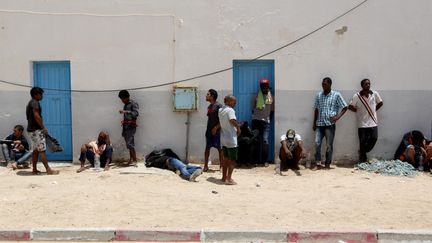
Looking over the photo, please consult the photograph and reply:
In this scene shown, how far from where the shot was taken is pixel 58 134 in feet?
34.7

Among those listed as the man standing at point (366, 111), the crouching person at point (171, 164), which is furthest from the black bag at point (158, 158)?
the man standing at point (366, 111)

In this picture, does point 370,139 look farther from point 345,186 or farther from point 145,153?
point 145,153

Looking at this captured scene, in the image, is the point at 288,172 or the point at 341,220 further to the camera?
the point at 288,172

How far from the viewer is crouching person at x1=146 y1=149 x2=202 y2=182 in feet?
28.9

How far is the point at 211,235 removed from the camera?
5.88m

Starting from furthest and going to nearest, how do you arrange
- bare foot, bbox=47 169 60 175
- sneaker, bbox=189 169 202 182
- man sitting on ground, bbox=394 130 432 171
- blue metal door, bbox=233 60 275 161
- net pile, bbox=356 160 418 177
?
1. blue metal door, bbox=233 60 275 161
2. man sitting on ground, bbox=394 130 432 171
3. net pile, bbox=356 160 418 177
4. bare foot, bbox=47 169 60 175
5. sneaker, bbox=189 169 202 182

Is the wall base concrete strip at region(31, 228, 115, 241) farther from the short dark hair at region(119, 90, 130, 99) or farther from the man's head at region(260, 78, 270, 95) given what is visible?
the man's head at region(260, 78, 270, 95)

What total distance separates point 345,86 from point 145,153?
424cm

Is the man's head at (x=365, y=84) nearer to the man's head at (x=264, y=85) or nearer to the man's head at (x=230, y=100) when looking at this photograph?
the man's head at (x=264, y=85)

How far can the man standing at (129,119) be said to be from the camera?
32.7 feet

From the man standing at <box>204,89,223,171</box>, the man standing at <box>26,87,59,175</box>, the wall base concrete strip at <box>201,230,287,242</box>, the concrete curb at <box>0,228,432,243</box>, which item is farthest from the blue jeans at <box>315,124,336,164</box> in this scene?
the man standing at <box>26,87,59,175</box>

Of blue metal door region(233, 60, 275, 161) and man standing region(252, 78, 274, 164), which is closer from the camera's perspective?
man standing region(252, 78, 274, 164)

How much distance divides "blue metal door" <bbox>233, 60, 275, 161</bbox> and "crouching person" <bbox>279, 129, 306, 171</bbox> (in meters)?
0.90

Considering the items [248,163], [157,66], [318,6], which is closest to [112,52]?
[157,66]
